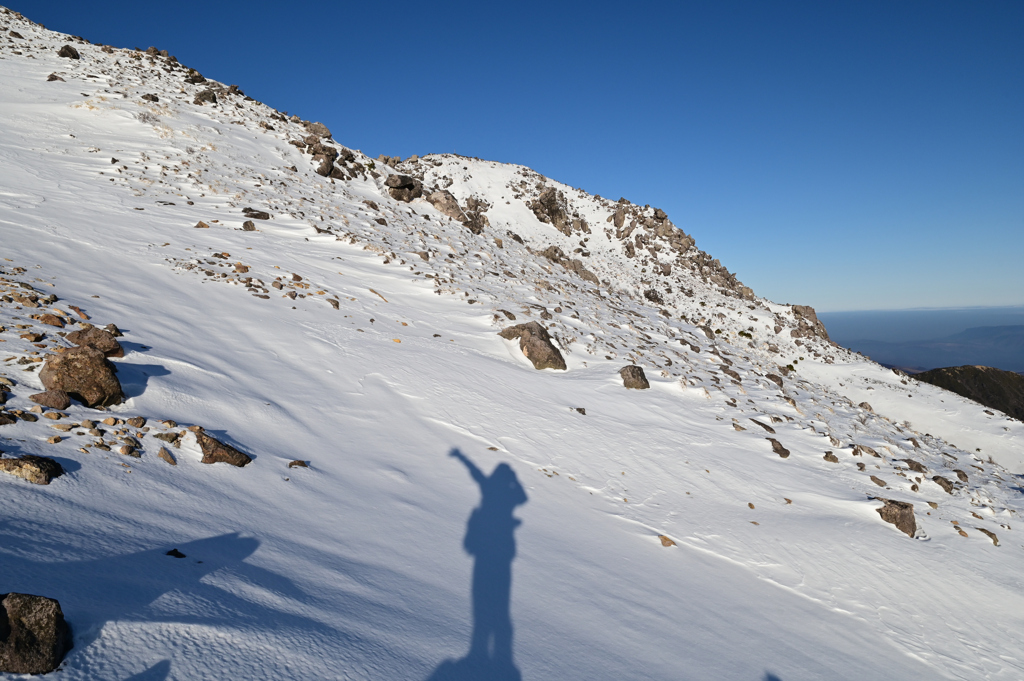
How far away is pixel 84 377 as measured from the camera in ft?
13.5

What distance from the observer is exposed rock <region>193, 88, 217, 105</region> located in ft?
68.9

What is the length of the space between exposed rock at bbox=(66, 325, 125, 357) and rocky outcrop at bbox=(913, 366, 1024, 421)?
34164 millimetres

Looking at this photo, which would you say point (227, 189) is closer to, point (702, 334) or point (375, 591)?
point (375, 591)

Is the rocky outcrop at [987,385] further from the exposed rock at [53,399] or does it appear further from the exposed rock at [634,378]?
the exposed rock at [53,399]

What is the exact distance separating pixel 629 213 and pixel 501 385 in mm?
31297

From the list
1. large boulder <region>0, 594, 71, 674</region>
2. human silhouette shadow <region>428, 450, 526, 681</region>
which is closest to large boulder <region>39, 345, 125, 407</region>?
large boulder <region>0, 594, 71, 674</region>

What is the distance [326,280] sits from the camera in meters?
10.6

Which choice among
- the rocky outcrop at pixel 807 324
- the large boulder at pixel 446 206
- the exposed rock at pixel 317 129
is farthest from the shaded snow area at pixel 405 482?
the rocky outcrop at pixel 807 324

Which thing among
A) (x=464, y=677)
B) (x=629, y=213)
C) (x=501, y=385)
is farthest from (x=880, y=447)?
(x=629, y=213)

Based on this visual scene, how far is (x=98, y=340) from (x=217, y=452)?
2228mm

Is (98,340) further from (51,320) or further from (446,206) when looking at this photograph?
(446,206)

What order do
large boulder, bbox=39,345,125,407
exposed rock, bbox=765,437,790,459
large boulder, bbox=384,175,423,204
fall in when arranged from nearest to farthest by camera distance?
1. large boulder, bbox=39,345,125,407
2. exposed rock, bbox=765,437,790,459
3. large boulder, bbox=384,175,423,204

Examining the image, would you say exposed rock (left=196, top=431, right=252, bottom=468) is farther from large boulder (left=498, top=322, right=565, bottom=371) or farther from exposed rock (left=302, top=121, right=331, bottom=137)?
exposed rock (left=302, top=121, right=331, bottom=137)

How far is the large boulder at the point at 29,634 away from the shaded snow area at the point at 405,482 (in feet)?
0.31
